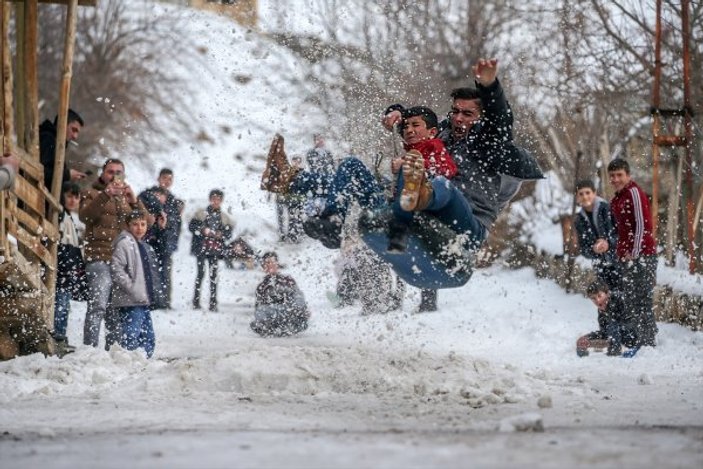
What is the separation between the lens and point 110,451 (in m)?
4.39

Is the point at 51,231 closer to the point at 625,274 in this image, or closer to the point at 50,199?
the point at 50,199

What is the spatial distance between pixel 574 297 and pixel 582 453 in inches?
416

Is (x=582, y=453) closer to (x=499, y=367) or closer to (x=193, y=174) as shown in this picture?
(x=499, y=367)

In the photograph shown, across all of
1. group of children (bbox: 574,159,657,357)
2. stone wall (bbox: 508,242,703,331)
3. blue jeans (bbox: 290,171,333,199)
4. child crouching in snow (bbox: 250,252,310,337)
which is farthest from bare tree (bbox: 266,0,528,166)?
blue jeans (bbox: 290,171,333,199)

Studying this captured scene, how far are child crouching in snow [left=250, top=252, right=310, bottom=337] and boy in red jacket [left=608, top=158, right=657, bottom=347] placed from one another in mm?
4295

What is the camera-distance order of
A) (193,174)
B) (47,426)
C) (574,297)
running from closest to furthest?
(47,426)
(574,297)
(193,174)

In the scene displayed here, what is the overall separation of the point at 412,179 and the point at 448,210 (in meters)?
0.44

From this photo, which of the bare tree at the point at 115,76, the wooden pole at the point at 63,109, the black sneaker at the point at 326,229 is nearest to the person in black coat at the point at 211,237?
the wooden pole at the point at 63,109

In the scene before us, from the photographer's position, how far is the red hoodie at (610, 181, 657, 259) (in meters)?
9.61

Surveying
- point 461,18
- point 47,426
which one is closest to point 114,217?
point 47,426

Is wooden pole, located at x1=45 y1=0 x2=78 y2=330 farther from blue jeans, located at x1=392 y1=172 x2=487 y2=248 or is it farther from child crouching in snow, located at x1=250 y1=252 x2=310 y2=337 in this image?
child crouching in snow, located at x1=250 y1=252 x2=310 y2=337

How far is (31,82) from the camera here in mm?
9281

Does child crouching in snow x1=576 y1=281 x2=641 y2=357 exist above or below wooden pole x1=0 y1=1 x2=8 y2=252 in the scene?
below

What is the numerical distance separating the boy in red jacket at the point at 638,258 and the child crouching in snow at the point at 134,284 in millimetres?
4098
